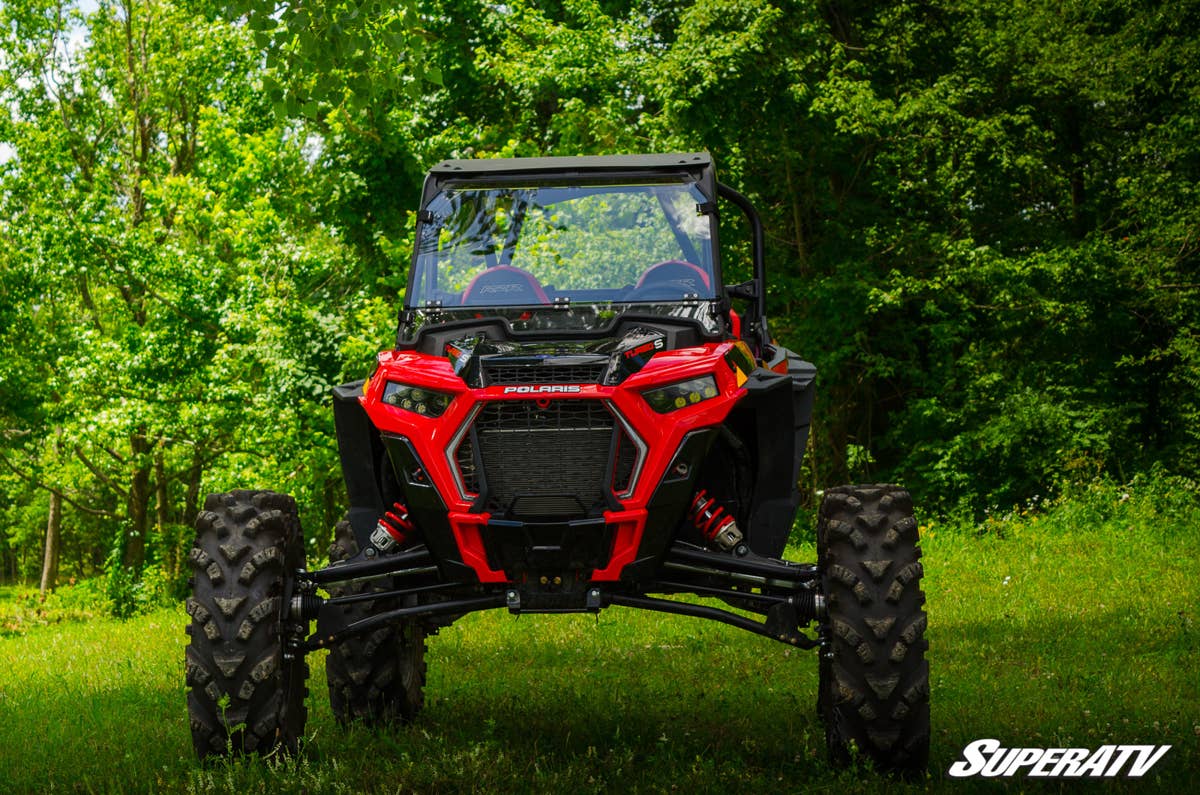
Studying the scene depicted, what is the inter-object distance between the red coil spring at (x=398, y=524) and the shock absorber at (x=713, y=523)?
1.38 m

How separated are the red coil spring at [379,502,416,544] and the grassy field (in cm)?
102

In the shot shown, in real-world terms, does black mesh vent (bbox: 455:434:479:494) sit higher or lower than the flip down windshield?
lower

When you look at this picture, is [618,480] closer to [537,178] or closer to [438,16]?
[537,178]

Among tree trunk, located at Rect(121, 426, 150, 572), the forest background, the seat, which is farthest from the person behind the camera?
tree trunk, located at Rect(121, 426, 150, 572)

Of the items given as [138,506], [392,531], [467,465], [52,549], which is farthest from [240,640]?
[52,549]

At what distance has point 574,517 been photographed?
19.2 ft

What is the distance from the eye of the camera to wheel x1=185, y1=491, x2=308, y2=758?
598 centimetres

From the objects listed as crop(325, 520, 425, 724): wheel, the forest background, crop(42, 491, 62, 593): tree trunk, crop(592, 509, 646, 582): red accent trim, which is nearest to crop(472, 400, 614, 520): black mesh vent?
crop(592, 509, 646, 582): red accent trim

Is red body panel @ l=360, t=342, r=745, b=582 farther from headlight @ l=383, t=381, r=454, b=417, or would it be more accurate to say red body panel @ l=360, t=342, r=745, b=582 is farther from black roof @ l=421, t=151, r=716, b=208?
black roof @ l=421, t=151, r=716, b=208

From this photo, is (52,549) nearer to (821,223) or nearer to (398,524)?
(821,223)

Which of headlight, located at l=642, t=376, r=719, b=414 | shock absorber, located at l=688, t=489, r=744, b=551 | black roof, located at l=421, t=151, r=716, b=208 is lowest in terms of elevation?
shock absorber, located at l=688, t=489, r=744, b=551

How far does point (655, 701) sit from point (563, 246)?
274 cm

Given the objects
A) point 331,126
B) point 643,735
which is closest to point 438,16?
point 331,126

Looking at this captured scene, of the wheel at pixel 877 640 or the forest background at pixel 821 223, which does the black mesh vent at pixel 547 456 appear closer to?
the wheel at pixel 877 640
